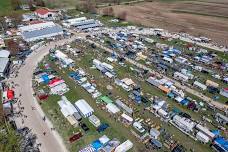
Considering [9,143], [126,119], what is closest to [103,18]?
[126,119]

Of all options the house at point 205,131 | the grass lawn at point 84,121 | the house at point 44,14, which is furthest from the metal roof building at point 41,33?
the house at point 205,131

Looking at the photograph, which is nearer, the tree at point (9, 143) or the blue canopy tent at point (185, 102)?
the tree at point (9, 143)

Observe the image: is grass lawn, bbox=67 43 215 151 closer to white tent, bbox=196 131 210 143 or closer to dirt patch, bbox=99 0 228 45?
white tent, bbox=196 131 210 143

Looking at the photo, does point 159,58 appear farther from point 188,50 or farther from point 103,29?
point 103,29

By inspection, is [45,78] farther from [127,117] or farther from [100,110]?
[127,117]

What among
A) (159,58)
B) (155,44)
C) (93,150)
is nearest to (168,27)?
(155,44)

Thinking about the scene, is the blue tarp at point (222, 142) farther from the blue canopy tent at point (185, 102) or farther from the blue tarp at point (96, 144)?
the blue tarp at point (96, 144)
